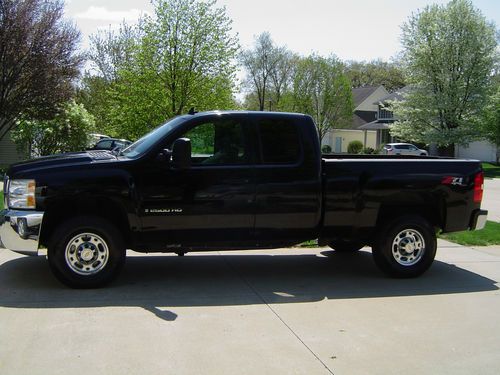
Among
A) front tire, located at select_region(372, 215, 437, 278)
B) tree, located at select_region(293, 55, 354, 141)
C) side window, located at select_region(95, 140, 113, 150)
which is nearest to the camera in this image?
front tire, located at select_region(372, 215, 437, 278)

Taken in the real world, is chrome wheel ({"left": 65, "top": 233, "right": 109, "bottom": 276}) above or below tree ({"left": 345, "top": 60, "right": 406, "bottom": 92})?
below

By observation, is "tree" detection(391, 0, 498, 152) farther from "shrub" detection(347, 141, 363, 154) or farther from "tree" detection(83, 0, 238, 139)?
"tree" detection(83, 0, 238, 139)

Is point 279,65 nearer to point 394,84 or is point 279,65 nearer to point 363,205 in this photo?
point 394,84

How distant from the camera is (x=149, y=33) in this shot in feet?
67.7

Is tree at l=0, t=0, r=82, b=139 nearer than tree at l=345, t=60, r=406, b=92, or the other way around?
tree at l=0, t=0, r=82, b=139

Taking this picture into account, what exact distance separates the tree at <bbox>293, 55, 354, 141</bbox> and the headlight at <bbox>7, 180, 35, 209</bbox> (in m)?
43.1

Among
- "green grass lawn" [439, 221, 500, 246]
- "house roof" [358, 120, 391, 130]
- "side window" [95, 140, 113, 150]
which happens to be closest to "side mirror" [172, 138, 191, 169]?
"green grass lawn" [439, 221, 500, 246]

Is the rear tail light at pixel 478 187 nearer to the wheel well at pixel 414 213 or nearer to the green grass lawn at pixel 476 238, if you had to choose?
the wheel well at pixel 414 213

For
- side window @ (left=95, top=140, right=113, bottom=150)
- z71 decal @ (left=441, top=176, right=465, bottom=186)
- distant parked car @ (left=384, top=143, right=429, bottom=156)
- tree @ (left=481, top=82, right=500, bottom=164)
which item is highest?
tree @ (left=481, top=82, right=500, bottom=164)

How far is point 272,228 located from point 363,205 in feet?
4.00

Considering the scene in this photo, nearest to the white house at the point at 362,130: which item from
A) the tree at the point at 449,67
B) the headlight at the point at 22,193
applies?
the tree at the point at 449,67

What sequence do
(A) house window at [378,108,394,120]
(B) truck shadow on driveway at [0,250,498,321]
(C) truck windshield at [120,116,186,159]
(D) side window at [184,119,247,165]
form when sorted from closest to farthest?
(B) truck shadow on driveway at [0,250,498,321]
(C) truck windshield at [120,116,186,159]
(D) side window at [184,119,247,165]
(A) house window at [378,108,394,120]

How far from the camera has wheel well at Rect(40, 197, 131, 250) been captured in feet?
20.1

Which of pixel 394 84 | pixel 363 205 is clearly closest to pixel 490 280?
pixel 363 205
